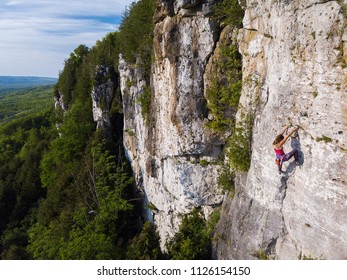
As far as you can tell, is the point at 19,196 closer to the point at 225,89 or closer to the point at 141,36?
the point at 141,36

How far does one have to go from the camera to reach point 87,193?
23844mm

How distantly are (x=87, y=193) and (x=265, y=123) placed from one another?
18.3 meters

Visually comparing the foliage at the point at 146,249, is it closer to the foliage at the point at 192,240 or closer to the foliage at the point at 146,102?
the foliage at the point at 192,240

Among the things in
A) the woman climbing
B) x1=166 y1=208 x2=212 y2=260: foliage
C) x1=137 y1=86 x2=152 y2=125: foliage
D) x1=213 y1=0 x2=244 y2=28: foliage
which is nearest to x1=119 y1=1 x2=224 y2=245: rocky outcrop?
x1=137 y1=86 x2=152 y2=125: foliage

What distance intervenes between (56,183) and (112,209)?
364 inches

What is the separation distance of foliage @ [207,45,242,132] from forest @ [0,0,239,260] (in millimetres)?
2022

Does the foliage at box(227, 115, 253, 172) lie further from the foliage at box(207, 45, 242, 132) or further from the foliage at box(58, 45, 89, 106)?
the foliage at box(58, 45, 89, 106)

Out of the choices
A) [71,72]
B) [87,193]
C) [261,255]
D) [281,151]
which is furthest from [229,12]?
[71,72]

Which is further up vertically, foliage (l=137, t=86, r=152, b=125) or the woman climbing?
foliage (l=137, t=86, r=152, b=125)

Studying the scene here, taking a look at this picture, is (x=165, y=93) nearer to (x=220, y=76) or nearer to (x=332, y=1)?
(x=220, y=76)

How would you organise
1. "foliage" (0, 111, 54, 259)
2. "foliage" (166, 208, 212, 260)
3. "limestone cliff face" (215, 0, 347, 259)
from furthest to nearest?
"foliage" (0, 111, 54, 259) < "foliage" (166, 208, 212, 260) < "limestone cliff face" (215, 0, 347, 259)

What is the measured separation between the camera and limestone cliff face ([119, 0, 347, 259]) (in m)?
7.59

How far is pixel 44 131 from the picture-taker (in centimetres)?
4559

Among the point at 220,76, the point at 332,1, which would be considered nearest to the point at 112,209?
A: the point at 220,76
